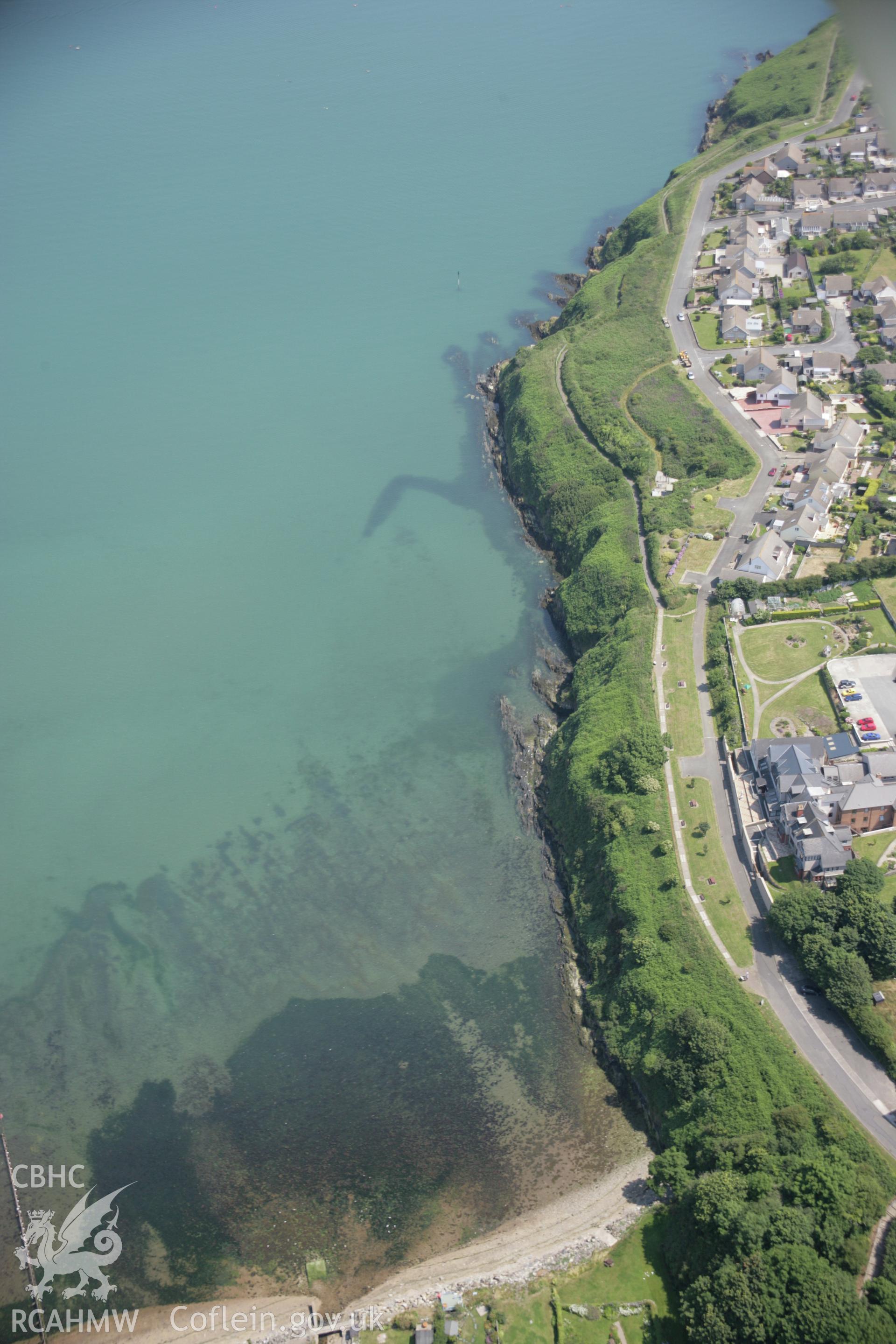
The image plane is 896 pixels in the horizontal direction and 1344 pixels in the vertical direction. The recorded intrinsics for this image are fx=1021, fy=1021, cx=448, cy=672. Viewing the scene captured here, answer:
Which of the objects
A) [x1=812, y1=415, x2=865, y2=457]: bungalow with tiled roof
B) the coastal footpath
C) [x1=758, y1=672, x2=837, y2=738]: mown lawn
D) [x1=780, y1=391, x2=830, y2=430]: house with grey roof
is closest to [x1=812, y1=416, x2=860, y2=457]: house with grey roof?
[x1=812, y1=415, x2=865, y2=457]: bungalow with tiled roof

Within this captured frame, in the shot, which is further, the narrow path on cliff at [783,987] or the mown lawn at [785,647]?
the mown lawn at [785,647]

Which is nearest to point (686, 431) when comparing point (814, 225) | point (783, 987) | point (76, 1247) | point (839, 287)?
point (839, 287)

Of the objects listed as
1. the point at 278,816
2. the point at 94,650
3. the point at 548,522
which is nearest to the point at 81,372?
the point at 94,650

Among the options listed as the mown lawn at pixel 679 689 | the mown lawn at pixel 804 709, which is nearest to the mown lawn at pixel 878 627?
the mown lawn at pixel 804 709

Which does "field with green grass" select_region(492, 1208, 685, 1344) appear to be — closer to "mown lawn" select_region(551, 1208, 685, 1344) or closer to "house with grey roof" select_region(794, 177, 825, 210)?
"mown lawn" select_region(551, 1208, 685, 1344)

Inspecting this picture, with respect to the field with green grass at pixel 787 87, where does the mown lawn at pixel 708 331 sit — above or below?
below

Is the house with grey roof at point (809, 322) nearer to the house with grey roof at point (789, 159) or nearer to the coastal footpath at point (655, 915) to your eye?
the coastal footpath at point (655, 915)

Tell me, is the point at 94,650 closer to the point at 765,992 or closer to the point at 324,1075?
the point at 324,1075
